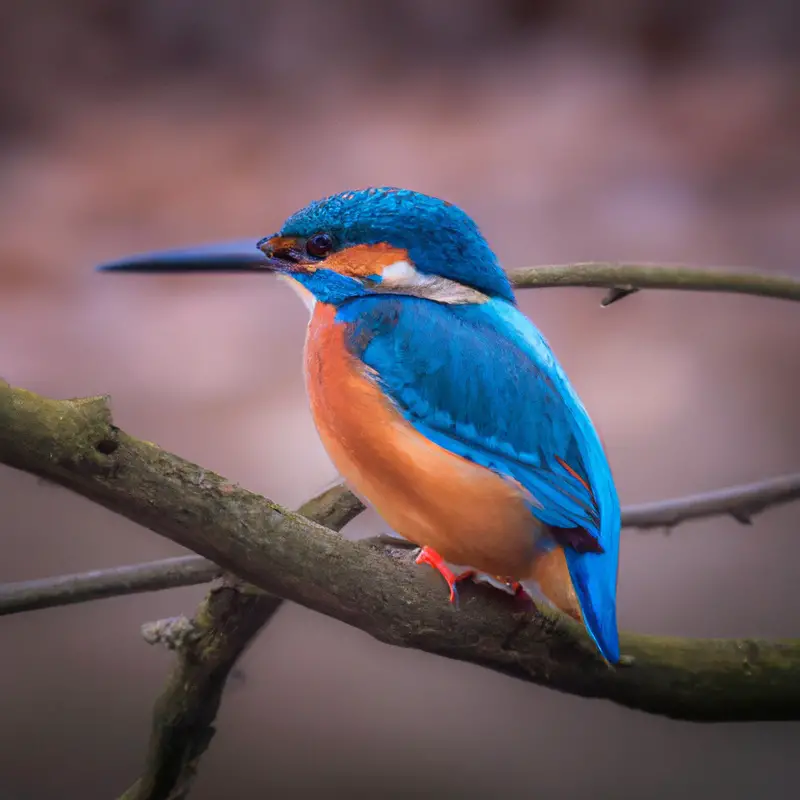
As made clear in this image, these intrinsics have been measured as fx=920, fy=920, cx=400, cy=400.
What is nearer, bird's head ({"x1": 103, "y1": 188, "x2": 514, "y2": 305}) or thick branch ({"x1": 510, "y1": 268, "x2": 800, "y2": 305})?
bird's head ({"x1": 103, "y1": 188, "x2": 514, "y2": 305})

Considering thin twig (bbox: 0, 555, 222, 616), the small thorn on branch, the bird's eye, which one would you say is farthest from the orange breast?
the small thorn on branch

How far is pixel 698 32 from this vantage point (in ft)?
4.37

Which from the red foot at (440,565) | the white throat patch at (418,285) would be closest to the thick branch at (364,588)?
the red foot at (440,565)

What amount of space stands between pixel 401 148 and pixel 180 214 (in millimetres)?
315

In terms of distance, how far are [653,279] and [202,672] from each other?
2.37 ft

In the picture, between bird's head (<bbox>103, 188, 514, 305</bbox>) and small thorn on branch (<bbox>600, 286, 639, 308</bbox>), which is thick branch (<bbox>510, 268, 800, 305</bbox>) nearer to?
small thorn on branch (<bbox>600, 286, 639, 308</bbox>)

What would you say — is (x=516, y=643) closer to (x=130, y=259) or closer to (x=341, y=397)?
(x=341, y=397)

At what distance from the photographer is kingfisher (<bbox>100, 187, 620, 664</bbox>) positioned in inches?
32.0

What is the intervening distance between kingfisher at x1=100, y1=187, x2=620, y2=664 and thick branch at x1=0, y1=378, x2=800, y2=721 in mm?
43

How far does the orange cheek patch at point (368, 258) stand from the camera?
88 centimetres

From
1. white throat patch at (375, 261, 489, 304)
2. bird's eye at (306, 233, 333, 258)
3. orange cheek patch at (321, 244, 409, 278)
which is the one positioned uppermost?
bird's eye at (306, 233, 333, 258)

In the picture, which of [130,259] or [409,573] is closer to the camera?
[409,573]

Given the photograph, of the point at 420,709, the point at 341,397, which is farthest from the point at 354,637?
the point at 341,397

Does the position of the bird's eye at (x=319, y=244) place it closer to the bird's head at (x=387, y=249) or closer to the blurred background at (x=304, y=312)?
the bird's head at (x=387, y=249)
